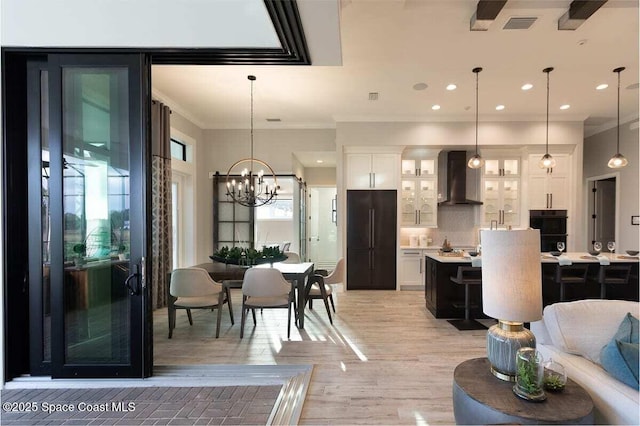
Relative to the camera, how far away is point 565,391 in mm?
1578

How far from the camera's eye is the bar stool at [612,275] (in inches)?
156

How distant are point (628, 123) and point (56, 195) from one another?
28.6 ft

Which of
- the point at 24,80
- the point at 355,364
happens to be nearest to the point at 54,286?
the point at 24,80

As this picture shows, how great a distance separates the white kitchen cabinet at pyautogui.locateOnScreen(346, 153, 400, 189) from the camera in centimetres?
591

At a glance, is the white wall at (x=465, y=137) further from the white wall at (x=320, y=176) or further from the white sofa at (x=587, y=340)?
the white sofa at (x=587, y=340)

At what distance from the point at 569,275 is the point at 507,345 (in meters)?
3.40

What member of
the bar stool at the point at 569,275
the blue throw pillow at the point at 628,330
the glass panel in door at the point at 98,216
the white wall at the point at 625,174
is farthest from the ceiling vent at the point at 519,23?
the white wall at the point at 625,174

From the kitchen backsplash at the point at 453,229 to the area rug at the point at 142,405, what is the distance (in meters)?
4.68

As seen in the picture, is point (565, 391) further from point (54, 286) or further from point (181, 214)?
point (181, 214)

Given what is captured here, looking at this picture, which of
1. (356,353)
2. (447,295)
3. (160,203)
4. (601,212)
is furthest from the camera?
(601,212)

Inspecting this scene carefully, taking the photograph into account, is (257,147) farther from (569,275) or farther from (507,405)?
(507,405)

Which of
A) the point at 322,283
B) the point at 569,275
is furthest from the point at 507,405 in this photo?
the point at 569,275

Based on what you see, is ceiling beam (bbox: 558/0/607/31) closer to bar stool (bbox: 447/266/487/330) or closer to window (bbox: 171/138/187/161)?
bar stool (bbox: 447/266/487/330)

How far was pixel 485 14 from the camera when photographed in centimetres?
272
